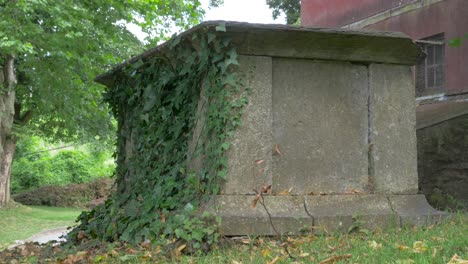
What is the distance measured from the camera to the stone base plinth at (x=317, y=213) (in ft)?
A: 16.7

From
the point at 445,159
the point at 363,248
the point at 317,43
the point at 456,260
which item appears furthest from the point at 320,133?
the point at 445,159

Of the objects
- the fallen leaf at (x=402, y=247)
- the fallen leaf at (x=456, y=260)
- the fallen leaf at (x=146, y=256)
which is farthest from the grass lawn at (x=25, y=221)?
the fallen leaf at (x=456, y=260)

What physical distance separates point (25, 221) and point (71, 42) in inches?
370

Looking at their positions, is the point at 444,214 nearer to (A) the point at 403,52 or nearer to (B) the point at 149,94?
(A) the point at 403,52

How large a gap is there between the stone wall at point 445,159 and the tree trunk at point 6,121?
47.5ft

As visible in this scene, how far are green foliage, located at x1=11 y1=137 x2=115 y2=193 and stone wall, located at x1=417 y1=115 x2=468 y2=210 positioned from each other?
26378 millimetres

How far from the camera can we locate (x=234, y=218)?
504 cm

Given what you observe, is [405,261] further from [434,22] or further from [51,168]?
[51,168]

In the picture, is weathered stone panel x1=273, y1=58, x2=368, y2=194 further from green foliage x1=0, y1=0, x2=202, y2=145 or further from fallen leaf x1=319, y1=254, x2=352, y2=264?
green foliage x1=0, y1=0, x2=202, y2=145

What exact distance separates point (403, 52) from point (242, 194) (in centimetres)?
218

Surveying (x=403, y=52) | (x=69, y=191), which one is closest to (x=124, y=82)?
(x=403, y=52)

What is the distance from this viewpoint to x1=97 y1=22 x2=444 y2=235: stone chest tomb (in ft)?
17.2

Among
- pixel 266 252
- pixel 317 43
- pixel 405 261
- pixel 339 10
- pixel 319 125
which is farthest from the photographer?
pixel 339 10

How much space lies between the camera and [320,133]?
564cm
